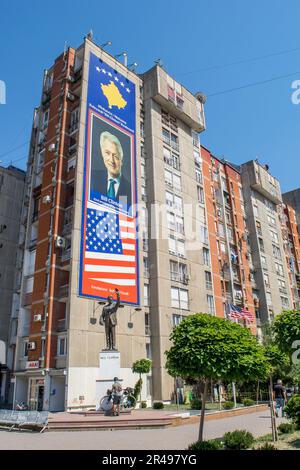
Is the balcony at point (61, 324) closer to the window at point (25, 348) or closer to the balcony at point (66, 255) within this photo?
the window at point (25, 348)

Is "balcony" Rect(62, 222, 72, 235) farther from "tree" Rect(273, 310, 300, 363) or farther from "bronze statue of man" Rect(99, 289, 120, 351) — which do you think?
"tree" Rect(273, 310, 300, 363)

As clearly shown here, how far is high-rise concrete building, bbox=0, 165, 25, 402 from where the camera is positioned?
3847 cm

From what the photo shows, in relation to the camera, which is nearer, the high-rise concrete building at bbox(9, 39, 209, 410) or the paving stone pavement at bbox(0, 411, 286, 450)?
the paving stone pavement at bbox(0, 411, 286, 450)

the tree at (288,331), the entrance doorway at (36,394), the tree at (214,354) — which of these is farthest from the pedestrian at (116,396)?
the entrance doorway at (36,394)

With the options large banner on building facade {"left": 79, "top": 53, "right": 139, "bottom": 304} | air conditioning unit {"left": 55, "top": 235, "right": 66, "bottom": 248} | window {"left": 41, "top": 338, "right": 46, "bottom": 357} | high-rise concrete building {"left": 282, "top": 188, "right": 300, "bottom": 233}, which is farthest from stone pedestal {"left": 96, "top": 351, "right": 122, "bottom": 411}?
high-rise concrete building {"left": 282, "top": 188, "right": 300, "bottom": 233}

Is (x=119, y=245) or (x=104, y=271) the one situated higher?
(x=119, y=245)

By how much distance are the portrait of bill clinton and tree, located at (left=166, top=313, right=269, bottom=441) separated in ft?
83.5

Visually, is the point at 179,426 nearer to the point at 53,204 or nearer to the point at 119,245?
the point at 119,245

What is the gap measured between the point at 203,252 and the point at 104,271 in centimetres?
1637

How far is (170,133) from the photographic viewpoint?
162 ft

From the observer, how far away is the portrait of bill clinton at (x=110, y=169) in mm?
37969

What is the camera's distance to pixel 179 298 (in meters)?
41.2

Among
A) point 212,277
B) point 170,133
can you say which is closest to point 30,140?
point 170,133

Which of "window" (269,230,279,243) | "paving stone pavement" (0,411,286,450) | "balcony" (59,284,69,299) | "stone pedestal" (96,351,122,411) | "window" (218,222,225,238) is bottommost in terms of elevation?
"paving stone pavement" (0,411,286,450)
